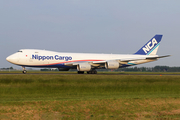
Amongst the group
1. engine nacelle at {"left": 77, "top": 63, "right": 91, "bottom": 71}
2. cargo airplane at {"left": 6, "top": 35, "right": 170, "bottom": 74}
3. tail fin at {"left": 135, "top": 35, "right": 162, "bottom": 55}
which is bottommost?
engine nacelle at {"left": 77, "top": 63, "right": 91, "bottom": 71}

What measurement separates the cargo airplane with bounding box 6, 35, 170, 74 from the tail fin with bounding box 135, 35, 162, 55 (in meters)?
1.46

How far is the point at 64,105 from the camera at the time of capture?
1498cm

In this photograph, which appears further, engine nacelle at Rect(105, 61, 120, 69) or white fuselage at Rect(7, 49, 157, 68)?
engine nacelle at Rect(105, 61, 120, 69)

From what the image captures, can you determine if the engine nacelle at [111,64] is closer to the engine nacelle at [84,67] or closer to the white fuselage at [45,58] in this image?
the white fuselage at [45,58]

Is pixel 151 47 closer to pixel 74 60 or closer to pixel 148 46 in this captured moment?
pixel 148 46

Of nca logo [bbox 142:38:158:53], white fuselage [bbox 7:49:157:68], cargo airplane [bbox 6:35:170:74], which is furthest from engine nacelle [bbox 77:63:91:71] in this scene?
nca logo [bbox 142:38:158:53]

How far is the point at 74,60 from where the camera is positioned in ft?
153

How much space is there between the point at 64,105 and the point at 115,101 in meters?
3.58

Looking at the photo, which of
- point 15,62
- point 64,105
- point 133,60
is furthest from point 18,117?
point 133,60

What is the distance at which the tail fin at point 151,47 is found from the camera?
182ft

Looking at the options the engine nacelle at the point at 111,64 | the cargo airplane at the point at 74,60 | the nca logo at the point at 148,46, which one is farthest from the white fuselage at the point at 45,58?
the nca logo at the point at 148,46

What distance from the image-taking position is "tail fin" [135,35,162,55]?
55.3m

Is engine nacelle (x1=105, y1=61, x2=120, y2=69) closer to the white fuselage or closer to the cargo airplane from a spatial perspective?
the cargo airplane

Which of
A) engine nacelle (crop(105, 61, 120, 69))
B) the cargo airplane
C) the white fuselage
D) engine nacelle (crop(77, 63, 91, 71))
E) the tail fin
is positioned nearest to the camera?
the white fuselage
